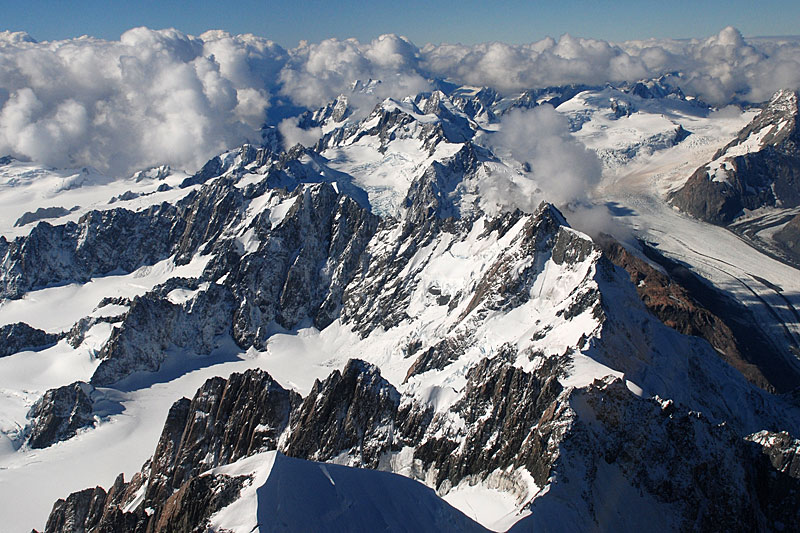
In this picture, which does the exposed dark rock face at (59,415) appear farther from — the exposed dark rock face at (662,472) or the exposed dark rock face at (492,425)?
the exposed dark rock face at (662,472)

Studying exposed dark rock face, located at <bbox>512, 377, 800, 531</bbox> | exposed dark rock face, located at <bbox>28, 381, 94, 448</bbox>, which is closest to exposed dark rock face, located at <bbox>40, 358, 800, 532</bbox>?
exposed dark rock face, located at <bbox>512, 377, 800, 531</bbox>

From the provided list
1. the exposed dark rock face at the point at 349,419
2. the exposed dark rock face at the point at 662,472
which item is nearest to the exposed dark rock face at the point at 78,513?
the exposed dark rock face at the point at 349,419

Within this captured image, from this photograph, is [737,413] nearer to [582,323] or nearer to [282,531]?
[582,323]

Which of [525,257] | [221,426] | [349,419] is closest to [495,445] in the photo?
[349,419]

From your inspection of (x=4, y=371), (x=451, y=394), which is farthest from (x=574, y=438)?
(x=4, y=371)

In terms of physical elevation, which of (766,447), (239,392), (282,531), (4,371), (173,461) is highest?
(4,371)

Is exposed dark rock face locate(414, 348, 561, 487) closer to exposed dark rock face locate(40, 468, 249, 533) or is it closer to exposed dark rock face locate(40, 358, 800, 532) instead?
exposed dark rock face locate(40, 358, 800, 532)

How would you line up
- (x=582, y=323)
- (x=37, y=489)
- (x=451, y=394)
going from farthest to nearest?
(x=37, y=489) < (x=582, y=323) < (x=451, y=394)

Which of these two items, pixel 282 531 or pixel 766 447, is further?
pixel 766 447

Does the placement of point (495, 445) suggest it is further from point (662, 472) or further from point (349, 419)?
point (349, 419)
